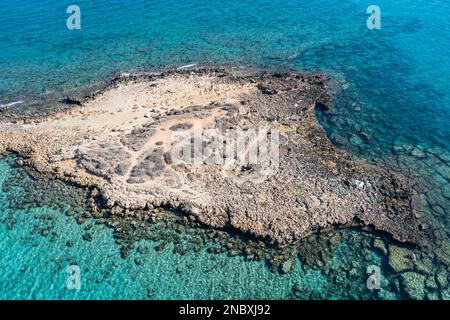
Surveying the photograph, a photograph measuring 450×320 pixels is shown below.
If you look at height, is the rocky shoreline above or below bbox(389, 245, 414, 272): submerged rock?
above

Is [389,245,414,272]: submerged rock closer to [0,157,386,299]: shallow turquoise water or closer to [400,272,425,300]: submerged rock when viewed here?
[400,272,425,300]: submerged rock

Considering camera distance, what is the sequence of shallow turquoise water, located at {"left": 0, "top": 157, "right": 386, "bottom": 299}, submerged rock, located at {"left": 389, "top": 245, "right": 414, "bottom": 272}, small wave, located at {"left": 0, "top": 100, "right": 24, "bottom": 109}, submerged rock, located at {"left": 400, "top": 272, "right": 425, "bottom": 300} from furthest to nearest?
small wave, located at {"left": 0, "top": 100, "right": 24, "bottom": 109} < submerged rock, located at {"left": 389, "top": 245, "right": 414, "bottom": 272} < shallow turquoise water, located at {"left": 0, "top": 157, "right": 386, "bottom": 299} < submerged rock, located at {"left": 400, "top": 272, "right": 425, "bottom": 300}

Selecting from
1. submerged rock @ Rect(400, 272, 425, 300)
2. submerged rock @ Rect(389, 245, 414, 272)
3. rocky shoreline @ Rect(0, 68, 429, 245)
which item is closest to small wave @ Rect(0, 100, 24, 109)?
rocky shoreline @ Rect(0, 68, 429, 245)

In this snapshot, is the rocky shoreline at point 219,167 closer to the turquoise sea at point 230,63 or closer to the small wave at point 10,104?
the turquoise sea at point 230,63

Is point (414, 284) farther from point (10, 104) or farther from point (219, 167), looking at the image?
point (10, 104)

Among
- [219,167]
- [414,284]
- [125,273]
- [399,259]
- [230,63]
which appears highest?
[230,63]

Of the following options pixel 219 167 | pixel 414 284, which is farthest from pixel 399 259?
pixel 219 167
